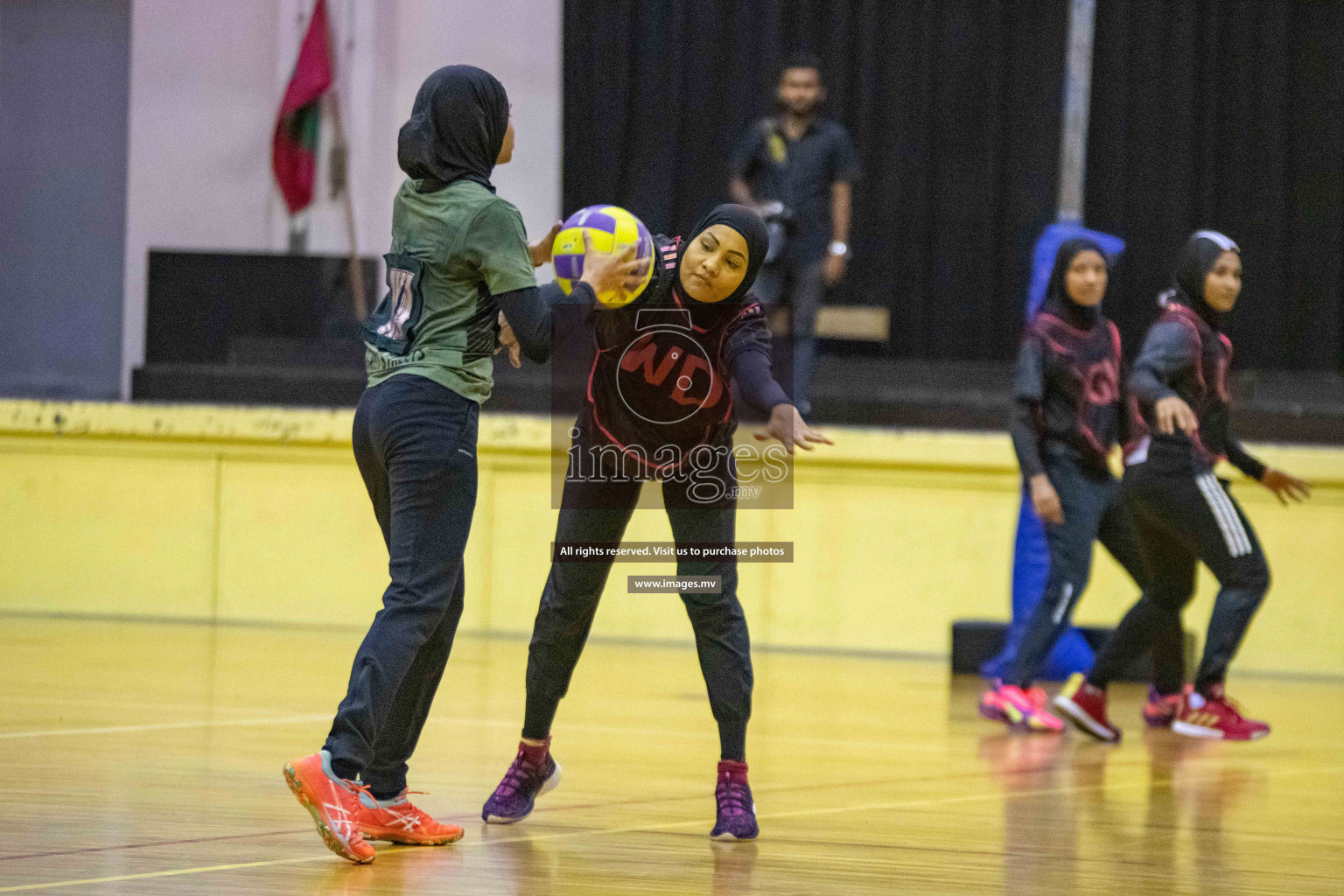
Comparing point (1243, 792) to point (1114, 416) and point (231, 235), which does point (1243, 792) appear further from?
point (231, 235)

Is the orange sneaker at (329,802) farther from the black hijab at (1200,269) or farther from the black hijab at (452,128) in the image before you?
the black hijab at (1200,269)

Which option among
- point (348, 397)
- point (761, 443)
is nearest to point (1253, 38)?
point (761, 443)

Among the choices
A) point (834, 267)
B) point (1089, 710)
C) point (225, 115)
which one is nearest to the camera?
point (1089, 710)

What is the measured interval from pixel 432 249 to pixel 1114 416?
3183 mm

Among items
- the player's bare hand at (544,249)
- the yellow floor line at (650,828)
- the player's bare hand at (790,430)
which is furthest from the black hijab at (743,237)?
the yellow floor line at (650,828)

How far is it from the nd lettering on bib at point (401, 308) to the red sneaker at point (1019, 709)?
294cm

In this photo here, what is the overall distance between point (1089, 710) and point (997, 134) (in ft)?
15.9

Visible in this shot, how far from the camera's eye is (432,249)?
2736 mm

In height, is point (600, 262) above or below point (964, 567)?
above

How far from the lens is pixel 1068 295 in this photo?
5.06 meters

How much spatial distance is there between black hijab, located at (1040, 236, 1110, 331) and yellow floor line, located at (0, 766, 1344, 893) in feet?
5.18

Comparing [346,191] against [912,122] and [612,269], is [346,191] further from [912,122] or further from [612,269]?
[612,269]

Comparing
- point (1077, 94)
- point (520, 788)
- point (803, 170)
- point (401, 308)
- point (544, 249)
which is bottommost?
point (520, 788)

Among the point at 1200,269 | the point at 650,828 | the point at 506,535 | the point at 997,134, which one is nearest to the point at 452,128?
the point at 650,828
